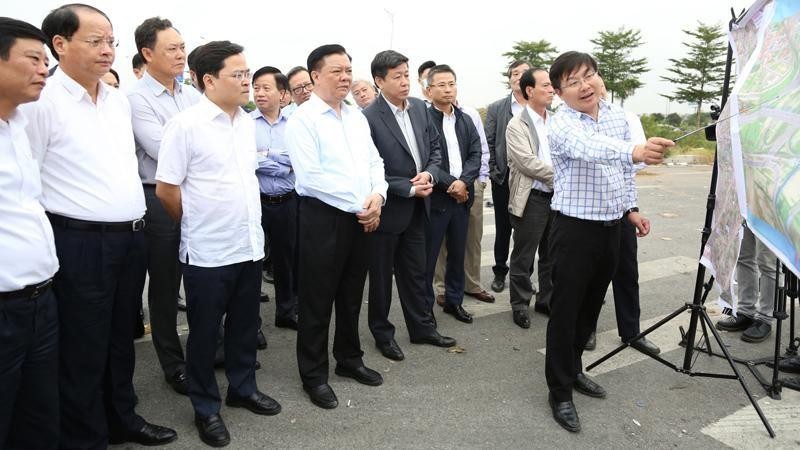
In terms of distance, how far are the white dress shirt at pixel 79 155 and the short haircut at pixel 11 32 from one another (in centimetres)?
35

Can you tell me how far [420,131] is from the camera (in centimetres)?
423

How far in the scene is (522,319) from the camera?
15.4 ft

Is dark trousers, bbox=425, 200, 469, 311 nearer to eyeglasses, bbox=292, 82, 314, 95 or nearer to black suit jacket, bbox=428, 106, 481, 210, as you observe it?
black suit jacket, bbox=428, 106, 481, 210

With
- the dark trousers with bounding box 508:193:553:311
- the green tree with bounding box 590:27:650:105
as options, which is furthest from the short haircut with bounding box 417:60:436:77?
the green tree with bounding box 590:27:650:105

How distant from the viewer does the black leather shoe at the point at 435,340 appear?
4.24 meters

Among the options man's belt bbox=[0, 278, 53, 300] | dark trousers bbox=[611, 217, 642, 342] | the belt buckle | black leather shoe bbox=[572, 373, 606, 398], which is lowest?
black leather shoe bbox=[572, 373, 606, 398]

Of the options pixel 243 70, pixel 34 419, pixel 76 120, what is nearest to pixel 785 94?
pixel 243 70

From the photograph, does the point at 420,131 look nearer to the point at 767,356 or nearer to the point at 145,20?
the point at 145,20

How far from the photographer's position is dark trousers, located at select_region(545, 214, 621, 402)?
318 centimetres

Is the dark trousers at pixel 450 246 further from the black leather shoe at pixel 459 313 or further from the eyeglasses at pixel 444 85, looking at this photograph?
the eyeglasses at pixel 444 85

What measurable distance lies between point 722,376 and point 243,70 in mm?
3261

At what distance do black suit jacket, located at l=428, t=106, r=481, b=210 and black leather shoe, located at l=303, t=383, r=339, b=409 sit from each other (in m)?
1.75

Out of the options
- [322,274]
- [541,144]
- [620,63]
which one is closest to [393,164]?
[322,274]

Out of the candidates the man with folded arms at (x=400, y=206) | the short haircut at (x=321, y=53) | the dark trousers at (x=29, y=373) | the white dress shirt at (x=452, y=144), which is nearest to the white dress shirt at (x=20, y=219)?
the dark trousers at (x=29, y=373)
